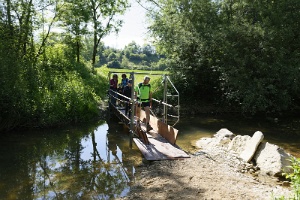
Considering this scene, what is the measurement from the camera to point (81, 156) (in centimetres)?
944

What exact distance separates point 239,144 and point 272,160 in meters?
2.02

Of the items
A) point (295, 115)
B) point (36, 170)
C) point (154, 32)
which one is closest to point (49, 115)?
point (36, 170)

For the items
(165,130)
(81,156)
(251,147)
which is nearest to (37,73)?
(81,156)

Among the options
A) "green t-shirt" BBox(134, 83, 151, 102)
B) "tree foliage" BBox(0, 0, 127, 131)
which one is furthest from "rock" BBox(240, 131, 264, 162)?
"tree foliage" BBox(0, 0, 127, 131)

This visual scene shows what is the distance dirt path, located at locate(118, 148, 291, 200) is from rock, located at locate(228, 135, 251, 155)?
1143 mm

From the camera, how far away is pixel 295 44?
15883mm

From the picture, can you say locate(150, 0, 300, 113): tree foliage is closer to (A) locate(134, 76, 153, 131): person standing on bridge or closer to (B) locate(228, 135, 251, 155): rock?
(B) locate(228, 135, 251, 155): rock

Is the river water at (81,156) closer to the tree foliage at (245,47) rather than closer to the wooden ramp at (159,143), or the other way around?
the wooden ramp at (159,143)

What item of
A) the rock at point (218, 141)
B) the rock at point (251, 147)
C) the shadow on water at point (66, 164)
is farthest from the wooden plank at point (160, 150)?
the rock at point (218, 141)

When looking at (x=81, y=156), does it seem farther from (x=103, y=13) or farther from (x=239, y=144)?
(x=103, y=13)

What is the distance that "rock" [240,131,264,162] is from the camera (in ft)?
27.6

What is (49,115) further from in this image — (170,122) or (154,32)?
(154,32)

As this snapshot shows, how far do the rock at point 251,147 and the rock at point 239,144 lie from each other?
1.22ft

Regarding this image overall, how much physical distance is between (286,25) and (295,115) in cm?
638
